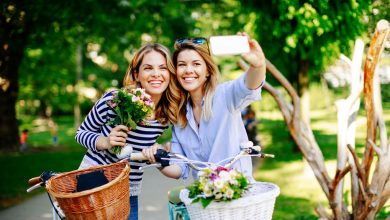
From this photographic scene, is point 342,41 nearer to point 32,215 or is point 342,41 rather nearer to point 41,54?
point 32,215

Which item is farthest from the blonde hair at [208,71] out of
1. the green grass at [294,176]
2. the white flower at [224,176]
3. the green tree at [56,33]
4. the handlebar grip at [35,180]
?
the green tree at [56,33]

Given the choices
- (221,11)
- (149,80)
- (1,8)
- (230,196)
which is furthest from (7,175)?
(230,196)

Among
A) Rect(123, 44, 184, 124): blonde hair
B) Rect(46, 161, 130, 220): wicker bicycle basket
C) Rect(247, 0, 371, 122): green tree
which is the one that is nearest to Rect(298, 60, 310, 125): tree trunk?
Rect(247, 0, 371, 122): green tree

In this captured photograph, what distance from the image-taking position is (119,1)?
42.4 feet

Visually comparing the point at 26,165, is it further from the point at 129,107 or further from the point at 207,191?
the point at 207,191

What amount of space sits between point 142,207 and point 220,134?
4.80m

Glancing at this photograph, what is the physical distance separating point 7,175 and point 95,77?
73.0 feet

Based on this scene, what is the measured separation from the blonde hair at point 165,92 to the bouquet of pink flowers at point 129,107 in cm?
23

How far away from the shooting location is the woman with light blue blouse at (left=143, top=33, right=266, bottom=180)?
3158mm

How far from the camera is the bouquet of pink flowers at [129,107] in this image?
10.3ft

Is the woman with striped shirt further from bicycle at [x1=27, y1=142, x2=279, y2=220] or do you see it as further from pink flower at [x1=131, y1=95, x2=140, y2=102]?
bicycle at [x1=27, y1=142, x2=279, y2=220]

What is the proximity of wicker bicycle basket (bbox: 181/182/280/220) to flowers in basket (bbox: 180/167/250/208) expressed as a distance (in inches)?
1.3

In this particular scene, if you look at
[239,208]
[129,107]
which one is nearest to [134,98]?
[129,107]

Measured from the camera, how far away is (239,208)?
2486 millimetres
